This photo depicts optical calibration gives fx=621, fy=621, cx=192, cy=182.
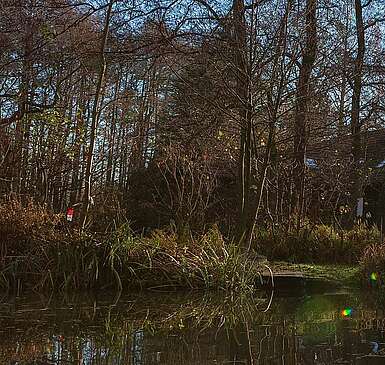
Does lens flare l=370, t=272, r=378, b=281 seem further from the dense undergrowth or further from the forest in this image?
the dense undergrowth

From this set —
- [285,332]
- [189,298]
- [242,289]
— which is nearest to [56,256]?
[189,298]

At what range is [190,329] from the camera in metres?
6.87

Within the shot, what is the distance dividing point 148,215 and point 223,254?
273 inches

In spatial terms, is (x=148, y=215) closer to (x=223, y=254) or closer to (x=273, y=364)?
(x=223, y=254)

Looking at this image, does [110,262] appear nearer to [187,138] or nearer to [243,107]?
[243,107]

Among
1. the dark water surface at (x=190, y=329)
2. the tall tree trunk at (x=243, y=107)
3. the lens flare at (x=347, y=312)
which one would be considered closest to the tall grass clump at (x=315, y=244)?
the tall tree trunk at (x=243, y=107)

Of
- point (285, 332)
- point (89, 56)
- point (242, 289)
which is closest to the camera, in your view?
point (285, 332)

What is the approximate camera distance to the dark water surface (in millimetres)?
5559

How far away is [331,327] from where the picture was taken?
7.03 m

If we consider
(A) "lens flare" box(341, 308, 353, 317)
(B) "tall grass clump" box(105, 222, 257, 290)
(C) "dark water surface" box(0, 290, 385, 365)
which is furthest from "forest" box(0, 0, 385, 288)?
(A) "lens flare" box(341, 308, 353, 317)

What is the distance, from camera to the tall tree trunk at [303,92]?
38.3 feet

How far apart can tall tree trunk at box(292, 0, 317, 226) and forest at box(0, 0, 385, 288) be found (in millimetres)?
37

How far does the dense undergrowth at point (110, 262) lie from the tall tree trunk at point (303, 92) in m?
3.82

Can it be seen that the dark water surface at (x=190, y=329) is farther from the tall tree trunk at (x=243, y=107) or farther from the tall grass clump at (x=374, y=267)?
the tall tree trunk at (x=243, y=107)
